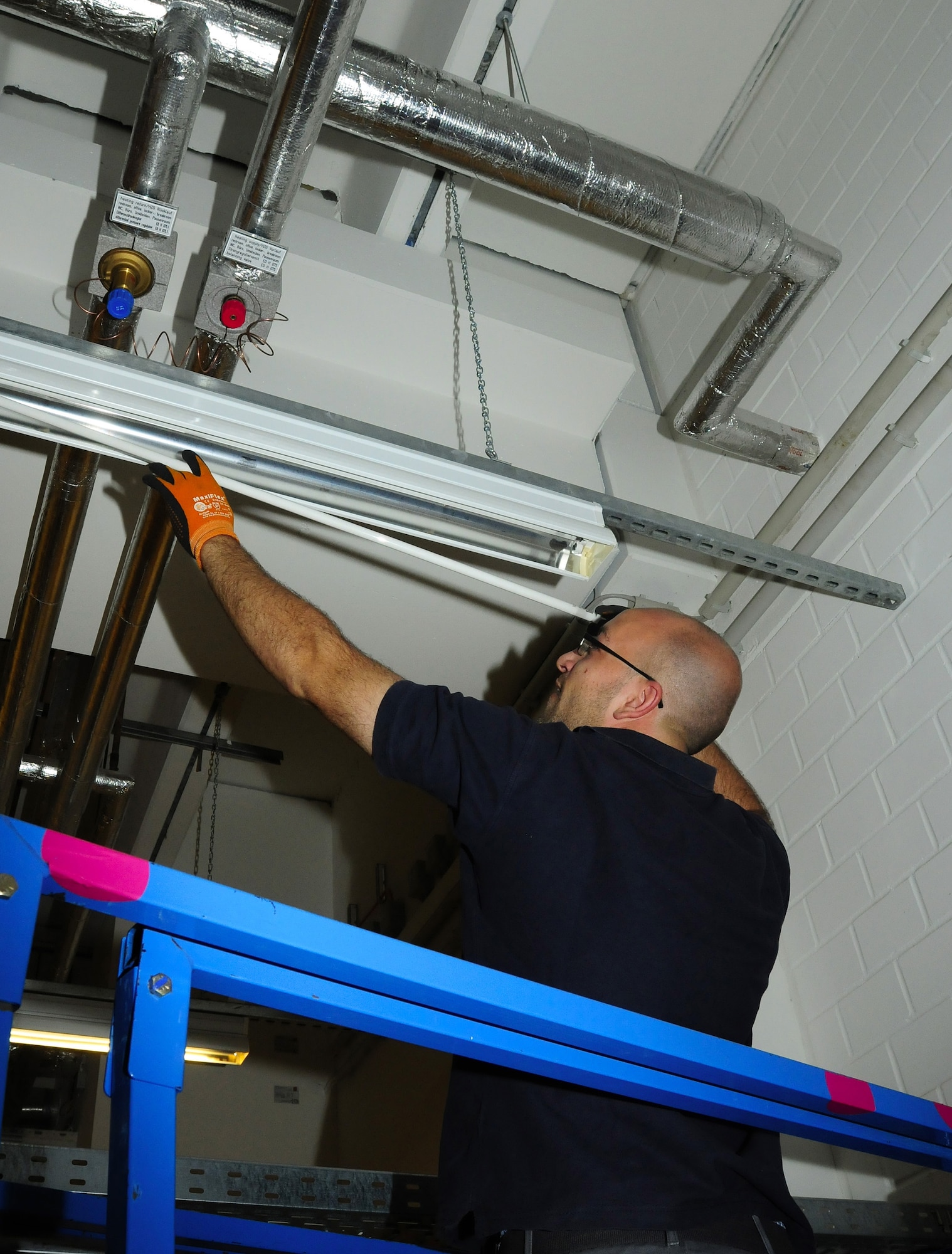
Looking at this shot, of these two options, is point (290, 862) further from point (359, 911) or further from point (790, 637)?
point (790, 637)

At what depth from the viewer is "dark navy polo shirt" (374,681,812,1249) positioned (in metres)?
1.27

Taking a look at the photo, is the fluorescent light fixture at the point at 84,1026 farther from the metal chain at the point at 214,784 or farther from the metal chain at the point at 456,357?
the metal chain at the point at 456,357

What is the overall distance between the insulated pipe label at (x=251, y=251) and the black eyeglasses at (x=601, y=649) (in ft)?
3.12

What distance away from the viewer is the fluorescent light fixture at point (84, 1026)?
11.5 ft

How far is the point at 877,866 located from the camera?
2.16 meters

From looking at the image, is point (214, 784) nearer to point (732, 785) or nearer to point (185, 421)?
point (732, 785)

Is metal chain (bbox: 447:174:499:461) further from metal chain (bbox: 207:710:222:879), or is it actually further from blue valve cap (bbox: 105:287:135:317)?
metal chain (bbox: 207:710:222:879)

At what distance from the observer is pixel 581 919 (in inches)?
54.1

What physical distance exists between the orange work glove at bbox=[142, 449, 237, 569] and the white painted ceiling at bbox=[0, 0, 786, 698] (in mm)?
663

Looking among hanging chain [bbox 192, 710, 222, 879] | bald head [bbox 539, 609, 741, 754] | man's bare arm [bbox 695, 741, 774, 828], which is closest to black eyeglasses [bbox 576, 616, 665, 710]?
bald head [bbox 539, 609, 741, 754]

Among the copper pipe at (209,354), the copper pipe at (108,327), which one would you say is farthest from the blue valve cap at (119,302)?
the copper pipe at (209,354)

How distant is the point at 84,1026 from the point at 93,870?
3.02m

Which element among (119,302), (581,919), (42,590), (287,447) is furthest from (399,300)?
(581,919)

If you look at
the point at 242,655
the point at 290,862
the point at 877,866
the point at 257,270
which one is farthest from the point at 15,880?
the point at 290,862
